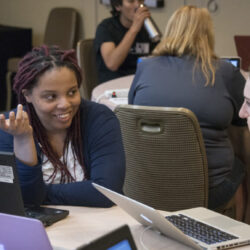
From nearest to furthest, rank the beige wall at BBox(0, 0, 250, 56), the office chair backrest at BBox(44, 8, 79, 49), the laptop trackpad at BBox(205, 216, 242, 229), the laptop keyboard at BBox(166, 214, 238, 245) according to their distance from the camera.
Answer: the laptop keyboard at BBox(166, 214, 238, 245), the laptop trackpad at BBox(205, 216, 242, 229), the beige wall at BBox(0, 0, 250, 56), the office chair backrest at BBox(44, 8, 79, 49)

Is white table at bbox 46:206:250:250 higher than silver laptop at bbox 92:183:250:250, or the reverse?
silver laptop at bbox 92:183:250:250

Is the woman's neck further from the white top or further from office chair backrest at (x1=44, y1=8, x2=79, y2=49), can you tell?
office chair backrest at (x1=44, y1=8, x2=79, y2=49)

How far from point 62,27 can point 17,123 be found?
4.61 meters

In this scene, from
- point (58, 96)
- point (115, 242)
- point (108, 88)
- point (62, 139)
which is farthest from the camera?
point (108, 88)

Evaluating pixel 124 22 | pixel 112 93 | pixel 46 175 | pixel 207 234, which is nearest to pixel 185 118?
pixel 46 175

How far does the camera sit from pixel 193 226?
165cm

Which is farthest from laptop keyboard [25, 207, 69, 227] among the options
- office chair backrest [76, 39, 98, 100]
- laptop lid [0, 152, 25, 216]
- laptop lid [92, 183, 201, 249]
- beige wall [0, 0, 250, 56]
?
beige wall [0, 0, 250, 56]

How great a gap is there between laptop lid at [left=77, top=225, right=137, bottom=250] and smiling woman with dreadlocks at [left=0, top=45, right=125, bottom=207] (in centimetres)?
88

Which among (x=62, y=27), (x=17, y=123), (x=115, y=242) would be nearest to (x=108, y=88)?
(x=17, y=123)

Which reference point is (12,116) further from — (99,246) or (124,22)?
(124,22)

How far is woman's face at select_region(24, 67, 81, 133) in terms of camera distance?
6.42 ft

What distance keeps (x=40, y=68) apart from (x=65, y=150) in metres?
0.31

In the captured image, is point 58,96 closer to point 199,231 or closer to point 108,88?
point 199,231

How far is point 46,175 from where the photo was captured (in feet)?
6.73
